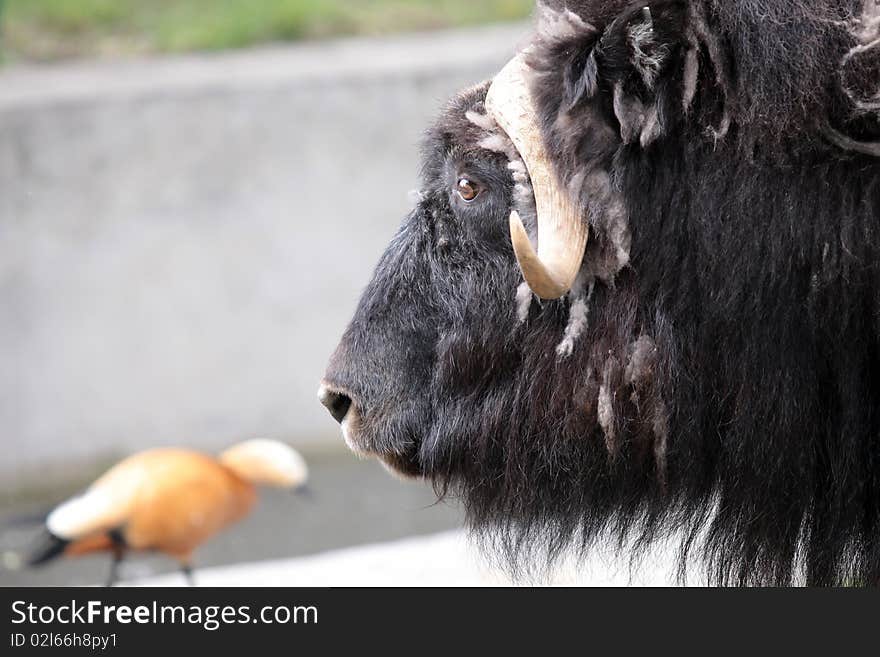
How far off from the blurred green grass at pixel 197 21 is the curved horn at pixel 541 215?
420 centimetres

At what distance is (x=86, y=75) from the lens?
205 inches

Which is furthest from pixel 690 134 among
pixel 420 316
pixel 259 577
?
pixel 259 577

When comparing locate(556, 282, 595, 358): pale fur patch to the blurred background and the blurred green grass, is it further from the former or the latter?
the blurred green grass

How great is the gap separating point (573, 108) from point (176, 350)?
3.85m

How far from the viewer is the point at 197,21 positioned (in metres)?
5.98

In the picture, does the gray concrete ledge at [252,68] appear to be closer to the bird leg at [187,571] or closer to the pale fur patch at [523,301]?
the bird leg at [187,571]

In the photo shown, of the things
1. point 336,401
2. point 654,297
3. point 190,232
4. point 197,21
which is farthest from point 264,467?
point 197,21

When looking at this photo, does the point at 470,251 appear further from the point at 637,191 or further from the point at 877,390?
the point at 877,390

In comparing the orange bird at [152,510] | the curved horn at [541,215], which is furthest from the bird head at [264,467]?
the curved horn at [541,215]

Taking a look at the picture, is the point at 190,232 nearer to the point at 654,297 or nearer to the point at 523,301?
the point at 523,301

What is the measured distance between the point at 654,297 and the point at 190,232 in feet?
12.4

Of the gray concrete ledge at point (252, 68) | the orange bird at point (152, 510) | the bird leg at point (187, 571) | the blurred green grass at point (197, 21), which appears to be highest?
the blurred green grass at point (197, 21)

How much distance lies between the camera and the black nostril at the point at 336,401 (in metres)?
1.86

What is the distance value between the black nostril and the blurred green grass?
4.06 m
